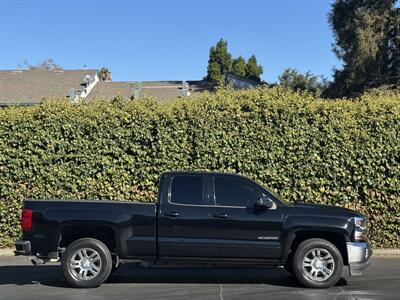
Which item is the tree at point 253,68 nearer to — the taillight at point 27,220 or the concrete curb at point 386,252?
the concrete curb at point 386,252

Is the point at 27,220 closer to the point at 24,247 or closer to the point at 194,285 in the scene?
the point at 24,247

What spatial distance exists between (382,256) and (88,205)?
6680 mm

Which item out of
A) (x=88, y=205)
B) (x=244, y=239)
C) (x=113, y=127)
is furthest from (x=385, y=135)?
(x=88, y=205)

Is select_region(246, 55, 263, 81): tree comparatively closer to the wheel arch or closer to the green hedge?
the green hedge

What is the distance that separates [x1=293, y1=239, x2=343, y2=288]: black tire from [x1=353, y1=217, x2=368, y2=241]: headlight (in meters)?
0.39

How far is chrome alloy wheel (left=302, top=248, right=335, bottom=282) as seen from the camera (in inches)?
320

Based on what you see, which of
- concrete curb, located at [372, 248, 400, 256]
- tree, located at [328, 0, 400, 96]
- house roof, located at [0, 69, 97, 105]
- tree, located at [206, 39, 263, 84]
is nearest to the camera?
concrete curb, located at [372, 248, 400, 256]

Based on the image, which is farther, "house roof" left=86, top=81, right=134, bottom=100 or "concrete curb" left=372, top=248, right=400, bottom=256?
"house roof" left=86, top=81, right=134, bottom=100

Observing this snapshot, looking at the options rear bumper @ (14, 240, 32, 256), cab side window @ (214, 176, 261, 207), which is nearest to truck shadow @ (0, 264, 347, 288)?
rear bumper @ (14, 240, 32, 256)

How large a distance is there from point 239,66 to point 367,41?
23.1m

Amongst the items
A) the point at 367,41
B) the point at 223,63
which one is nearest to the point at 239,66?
the point at 223,63

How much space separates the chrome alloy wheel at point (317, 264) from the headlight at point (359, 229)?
0.52 meters

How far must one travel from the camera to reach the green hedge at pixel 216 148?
11742 millimetres

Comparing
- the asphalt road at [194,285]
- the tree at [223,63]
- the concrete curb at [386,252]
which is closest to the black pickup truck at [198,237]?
the asphalt road at [194,285]
